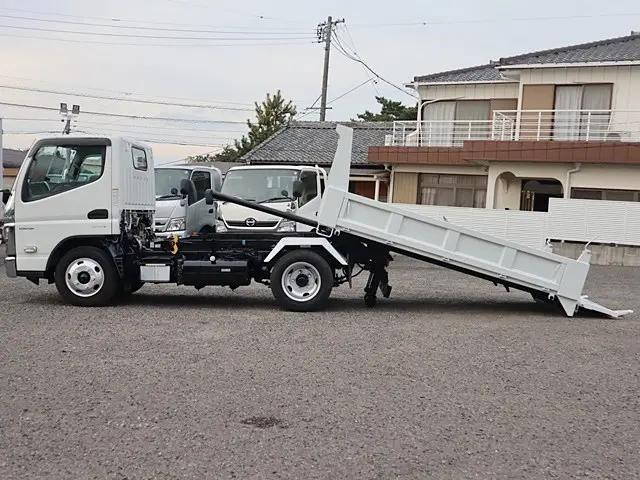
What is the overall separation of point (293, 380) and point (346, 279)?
447 centimetres

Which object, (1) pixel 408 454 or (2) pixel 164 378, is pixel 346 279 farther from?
(1) pixel 408 454

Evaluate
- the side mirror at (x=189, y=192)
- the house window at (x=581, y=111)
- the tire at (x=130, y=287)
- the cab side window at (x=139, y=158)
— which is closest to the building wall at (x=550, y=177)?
the house window at (x=581, y=111)

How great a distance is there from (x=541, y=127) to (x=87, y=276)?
18266mm

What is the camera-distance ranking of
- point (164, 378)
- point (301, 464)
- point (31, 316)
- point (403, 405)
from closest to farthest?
point (301, 464)
point (403, 405)
point (164, 378)
point (31, 316)

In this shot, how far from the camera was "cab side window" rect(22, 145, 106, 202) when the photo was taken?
35.0 ft

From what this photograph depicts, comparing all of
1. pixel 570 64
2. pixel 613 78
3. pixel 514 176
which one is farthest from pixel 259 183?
pixel 613 78

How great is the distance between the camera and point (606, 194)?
78.3 feet

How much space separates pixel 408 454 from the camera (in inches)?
199

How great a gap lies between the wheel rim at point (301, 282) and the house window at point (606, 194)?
16.0 meters

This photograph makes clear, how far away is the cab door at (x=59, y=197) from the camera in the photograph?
10609mm

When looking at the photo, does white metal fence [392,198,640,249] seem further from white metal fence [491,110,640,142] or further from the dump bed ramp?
the dump bed ramp

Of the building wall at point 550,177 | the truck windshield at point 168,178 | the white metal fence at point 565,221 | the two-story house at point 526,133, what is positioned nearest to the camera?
the truck windshield at point 168,178

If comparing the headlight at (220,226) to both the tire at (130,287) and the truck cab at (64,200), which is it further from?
the truck cab at (64,200)

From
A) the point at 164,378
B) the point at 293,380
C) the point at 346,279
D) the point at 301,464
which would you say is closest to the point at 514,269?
the point at 346,279
